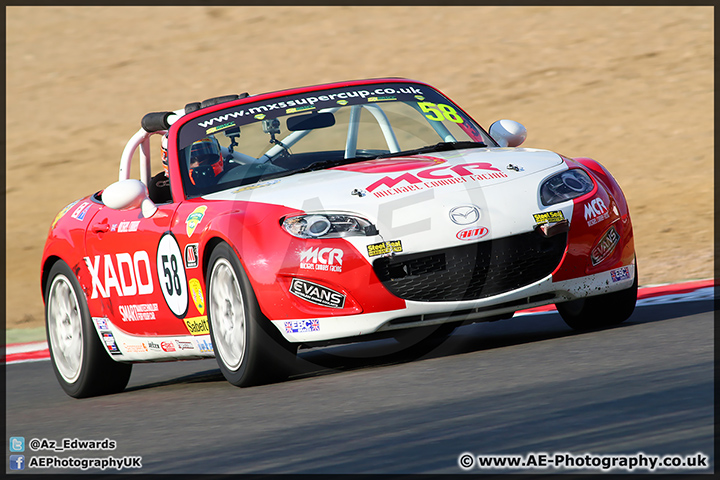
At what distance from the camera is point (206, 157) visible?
23.5 ft

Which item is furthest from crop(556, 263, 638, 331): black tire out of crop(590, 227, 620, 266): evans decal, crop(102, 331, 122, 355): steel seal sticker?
crop(102, 331, 122, 355): steel seal sticker

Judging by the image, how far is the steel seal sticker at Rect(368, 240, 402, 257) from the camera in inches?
232

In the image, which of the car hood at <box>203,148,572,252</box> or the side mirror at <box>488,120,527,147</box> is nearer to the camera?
the car hood at <box>203,148,572,252</box>

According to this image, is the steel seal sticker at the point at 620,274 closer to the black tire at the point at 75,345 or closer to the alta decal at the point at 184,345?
the alta decal at the point at 184,345

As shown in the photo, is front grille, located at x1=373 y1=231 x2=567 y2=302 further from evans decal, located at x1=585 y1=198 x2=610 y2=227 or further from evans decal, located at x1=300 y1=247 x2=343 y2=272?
evans decal, located at x1=585 y1=198 x2=610 y2=227

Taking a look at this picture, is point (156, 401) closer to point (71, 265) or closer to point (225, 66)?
point (71, 265)

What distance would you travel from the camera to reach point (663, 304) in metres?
7.80

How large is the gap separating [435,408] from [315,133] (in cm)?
318

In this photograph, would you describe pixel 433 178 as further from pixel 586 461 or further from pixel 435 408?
pixel 586 461

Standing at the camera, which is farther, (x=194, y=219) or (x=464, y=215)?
(x=194, y=219)

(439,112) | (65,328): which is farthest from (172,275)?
(439,112)

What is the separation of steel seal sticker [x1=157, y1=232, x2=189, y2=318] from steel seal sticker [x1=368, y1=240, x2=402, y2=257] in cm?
121

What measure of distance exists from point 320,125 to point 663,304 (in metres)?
2.41

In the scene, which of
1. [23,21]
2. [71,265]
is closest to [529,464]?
[71,265]
